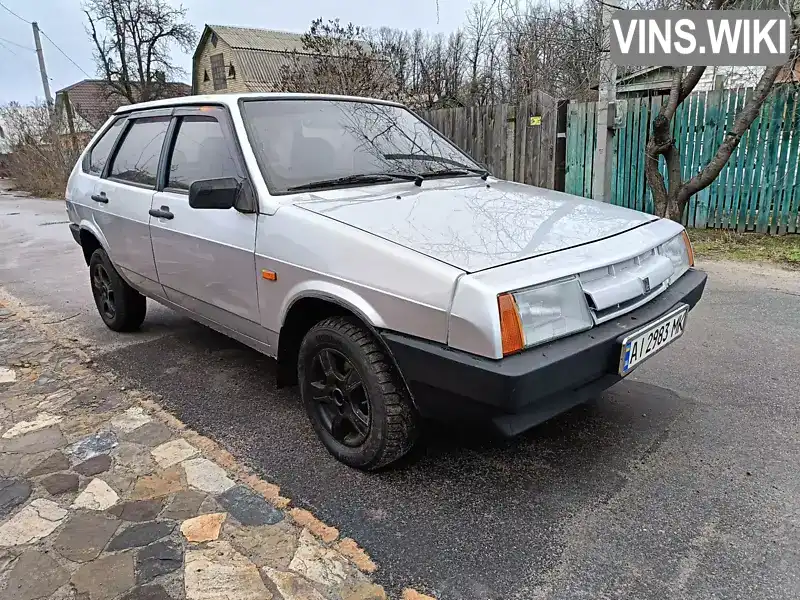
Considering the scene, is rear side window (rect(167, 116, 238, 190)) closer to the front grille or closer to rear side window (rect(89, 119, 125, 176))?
rear side window (rect(89, 119, 125, 176))

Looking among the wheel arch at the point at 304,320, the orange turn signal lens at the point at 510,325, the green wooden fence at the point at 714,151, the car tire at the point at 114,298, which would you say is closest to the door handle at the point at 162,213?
the car tire at the point at 114,298

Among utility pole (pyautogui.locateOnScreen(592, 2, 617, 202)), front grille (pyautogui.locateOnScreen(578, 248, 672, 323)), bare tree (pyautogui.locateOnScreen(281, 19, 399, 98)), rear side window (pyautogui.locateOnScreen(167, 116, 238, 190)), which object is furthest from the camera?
bare tree (pyautogui.locateOnScreen(281, 19, 399, 98))

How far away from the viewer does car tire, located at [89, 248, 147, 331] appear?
4.64 m

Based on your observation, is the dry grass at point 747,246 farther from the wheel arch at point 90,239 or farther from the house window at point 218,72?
the house window at point 218,72

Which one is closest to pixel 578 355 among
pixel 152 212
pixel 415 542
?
pixel 415 542

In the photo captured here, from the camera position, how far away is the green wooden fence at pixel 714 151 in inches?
287

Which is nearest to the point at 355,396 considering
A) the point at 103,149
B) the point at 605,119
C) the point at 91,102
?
the point at 103,149

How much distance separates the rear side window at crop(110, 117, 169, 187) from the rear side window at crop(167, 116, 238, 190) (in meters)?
0.25

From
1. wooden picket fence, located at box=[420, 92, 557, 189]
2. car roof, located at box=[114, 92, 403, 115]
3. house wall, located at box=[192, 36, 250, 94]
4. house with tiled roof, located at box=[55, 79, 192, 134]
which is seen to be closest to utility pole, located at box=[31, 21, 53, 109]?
house with tiled roof, located at box=[55, 79, 192, 134]

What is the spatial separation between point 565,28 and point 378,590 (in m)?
7.66

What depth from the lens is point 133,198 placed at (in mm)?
3996

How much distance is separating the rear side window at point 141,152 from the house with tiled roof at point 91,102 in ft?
40.6

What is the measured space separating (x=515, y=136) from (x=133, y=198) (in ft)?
21.3

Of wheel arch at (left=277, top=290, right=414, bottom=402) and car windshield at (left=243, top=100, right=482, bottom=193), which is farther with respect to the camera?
car windshield at (left=243, top=100, right=482, bottom=193)
